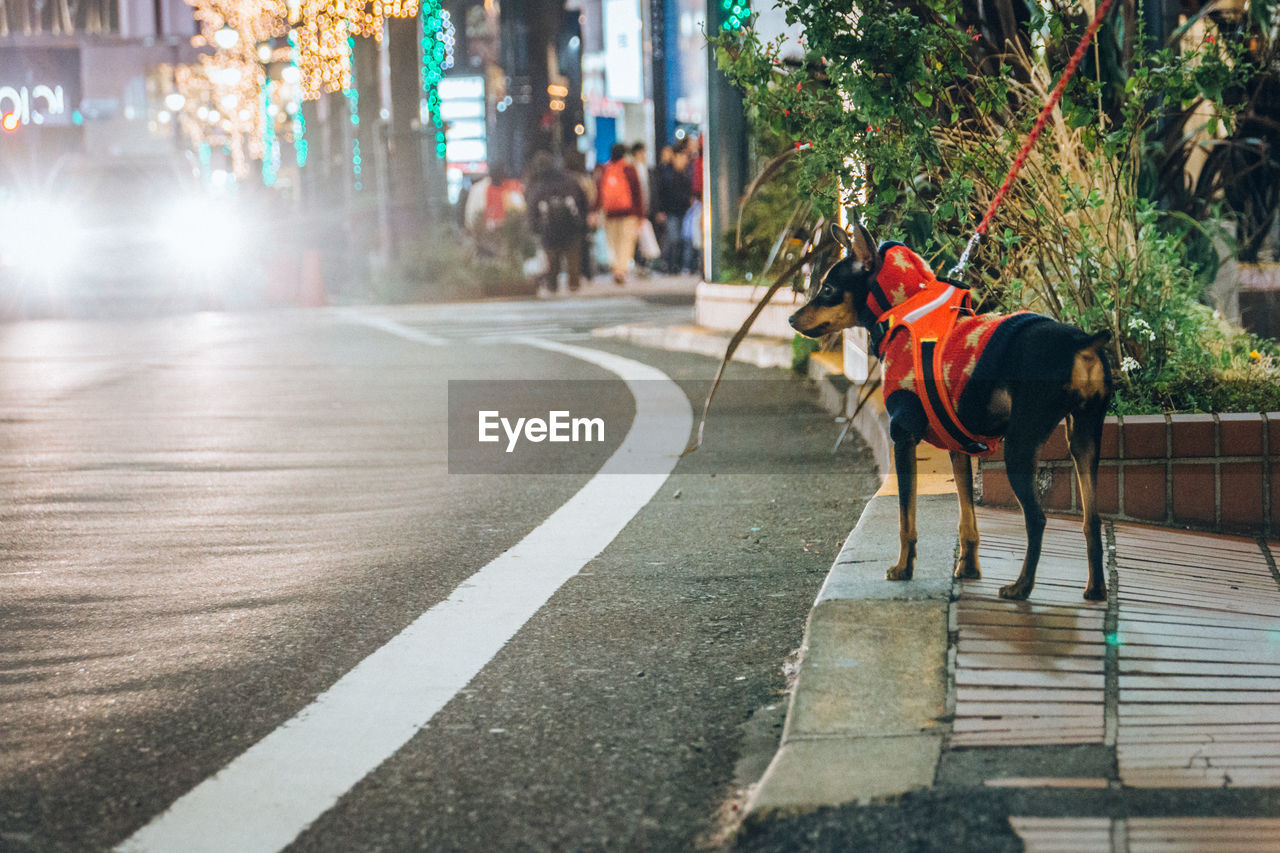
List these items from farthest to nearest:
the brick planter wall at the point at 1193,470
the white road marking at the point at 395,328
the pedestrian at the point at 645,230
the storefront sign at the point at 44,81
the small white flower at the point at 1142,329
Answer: the storefront sign at the point at 44,81, the pedestrian at the point at 645,230, the white road marking at the point at 395,328, the small white flower at the point at 1142,329, the brick planter wall at the point at 1193,470

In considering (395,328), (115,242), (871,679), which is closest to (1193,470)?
(871,679)

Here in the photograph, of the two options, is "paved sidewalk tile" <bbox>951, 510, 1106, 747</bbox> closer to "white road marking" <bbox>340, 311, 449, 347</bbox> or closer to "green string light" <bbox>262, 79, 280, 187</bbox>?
"white road marking" <bbox>340, 311, 449, 347</bbox>

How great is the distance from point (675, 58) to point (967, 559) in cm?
3457

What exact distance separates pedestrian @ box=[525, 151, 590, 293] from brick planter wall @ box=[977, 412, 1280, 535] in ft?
60.6

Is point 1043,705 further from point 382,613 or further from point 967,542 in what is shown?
point 382,613

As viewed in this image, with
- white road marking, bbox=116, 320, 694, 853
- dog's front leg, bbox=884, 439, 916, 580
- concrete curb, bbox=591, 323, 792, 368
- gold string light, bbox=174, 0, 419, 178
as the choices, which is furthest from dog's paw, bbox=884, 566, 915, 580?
gold string light, bbox=174, 0, 419, 178

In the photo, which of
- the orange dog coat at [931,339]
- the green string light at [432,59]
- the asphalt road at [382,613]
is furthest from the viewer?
the green string light at [432,59]

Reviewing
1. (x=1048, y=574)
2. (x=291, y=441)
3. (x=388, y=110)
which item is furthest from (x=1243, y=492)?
(x=388, y=110)

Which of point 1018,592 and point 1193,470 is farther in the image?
point 1193,470

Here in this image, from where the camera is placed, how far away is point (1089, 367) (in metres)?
3.74

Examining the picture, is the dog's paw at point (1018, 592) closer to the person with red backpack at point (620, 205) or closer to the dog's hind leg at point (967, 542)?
the dog's hind leg at point (967, 542)

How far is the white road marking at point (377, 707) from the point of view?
9.50 ft
